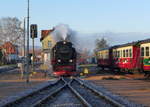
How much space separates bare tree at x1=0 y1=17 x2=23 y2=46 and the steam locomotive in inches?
2179

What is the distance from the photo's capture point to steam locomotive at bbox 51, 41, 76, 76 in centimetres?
3756

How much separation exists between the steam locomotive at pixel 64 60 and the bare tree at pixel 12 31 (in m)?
55.4

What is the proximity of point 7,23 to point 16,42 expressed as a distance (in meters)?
5.66

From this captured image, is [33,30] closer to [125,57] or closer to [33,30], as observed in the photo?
[33,30]

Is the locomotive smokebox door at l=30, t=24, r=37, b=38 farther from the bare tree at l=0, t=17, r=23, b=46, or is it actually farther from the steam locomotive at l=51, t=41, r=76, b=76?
the bare tree at l=0, t=17, r=23, b=46

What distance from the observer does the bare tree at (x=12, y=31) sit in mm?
92250

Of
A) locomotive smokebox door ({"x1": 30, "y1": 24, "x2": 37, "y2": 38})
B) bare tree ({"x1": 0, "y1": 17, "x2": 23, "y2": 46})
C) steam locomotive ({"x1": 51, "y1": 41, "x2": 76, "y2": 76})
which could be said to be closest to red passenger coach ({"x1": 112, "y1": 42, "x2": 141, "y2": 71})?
steam locomotive ({"x1": 51, "y1": 41, "x2": 76, "y2": 76})

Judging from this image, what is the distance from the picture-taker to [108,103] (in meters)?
15.8

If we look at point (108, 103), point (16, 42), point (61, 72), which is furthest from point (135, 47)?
point (16, 42)

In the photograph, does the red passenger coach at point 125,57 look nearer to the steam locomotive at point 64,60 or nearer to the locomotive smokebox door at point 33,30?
the steam locomotive at point 64,60

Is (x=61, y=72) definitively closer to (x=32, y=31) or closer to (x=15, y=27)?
(x=32, y=31)

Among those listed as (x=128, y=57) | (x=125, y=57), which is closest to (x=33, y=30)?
(x=128, y=57)

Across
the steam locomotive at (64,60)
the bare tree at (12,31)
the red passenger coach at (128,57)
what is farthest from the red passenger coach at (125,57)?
the bare tree at (12,31)

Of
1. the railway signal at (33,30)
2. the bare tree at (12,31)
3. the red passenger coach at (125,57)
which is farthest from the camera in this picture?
the bare tree at (12,31)
